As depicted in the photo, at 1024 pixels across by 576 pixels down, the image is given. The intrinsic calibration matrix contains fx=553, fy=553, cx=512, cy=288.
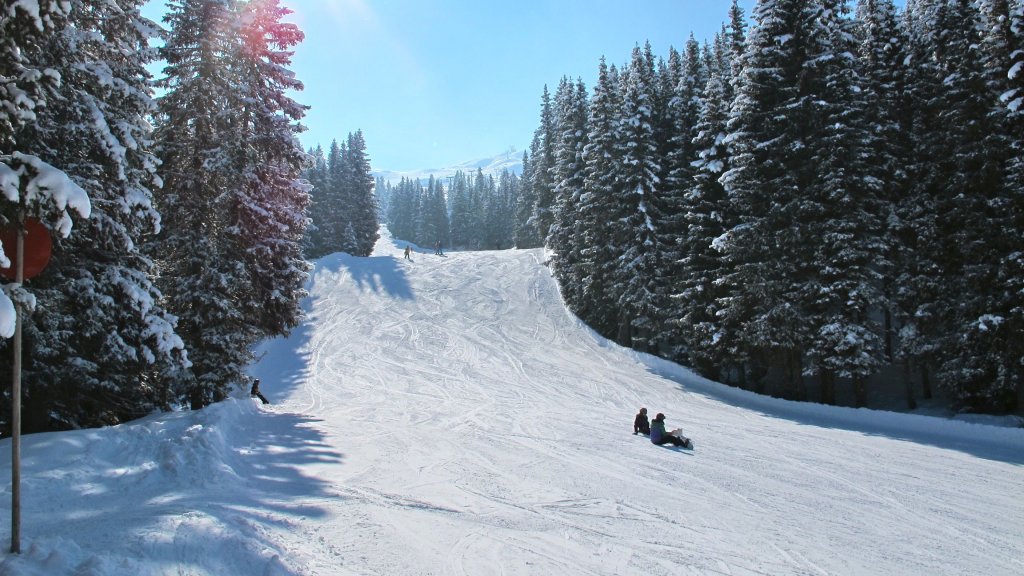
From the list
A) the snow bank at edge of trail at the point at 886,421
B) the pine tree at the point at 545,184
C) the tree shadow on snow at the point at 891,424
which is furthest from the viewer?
the pine tree at the point at 545,184

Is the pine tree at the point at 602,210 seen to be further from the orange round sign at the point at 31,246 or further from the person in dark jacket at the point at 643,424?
the orange round sign at the point at 31,246

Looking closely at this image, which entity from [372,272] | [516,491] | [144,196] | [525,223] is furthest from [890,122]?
[525,223]

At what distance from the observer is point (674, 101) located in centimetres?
3058

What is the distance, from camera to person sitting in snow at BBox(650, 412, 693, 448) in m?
13.6

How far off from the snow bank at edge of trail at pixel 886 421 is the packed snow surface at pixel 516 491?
94 mm

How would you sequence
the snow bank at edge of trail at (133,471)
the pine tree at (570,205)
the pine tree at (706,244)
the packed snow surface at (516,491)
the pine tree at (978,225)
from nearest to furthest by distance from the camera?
the snow bank at edge of trail at (133,471) < the packed snow surface at (516,491) < the pine tree at (978,225) < the pine tree at (706,244) < the pine tree at (570,205)

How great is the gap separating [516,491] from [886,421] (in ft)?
47.0

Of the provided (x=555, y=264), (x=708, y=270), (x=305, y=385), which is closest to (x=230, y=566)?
(x=305, y=385)

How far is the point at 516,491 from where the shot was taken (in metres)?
9.73

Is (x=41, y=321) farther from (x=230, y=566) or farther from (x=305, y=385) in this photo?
(x=305, y=385)

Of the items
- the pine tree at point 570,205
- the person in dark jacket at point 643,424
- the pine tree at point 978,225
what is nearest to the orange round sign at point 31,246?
the person in dark jacket at point 643,424

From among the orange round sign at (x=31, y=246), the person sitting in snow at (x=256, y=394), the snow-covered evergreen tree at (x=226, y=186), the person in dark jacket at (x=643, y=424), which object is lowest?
the person in dark jacket at (x=643, y=424)

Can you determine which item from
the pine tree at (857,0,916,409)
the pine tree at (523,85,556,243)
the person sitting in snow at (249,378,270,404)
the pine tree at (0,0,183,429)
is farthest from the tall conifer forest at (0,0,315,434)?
the pine tree at (523,85,556,243)

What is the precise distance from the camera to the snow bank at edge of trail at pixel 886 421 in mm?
15031
